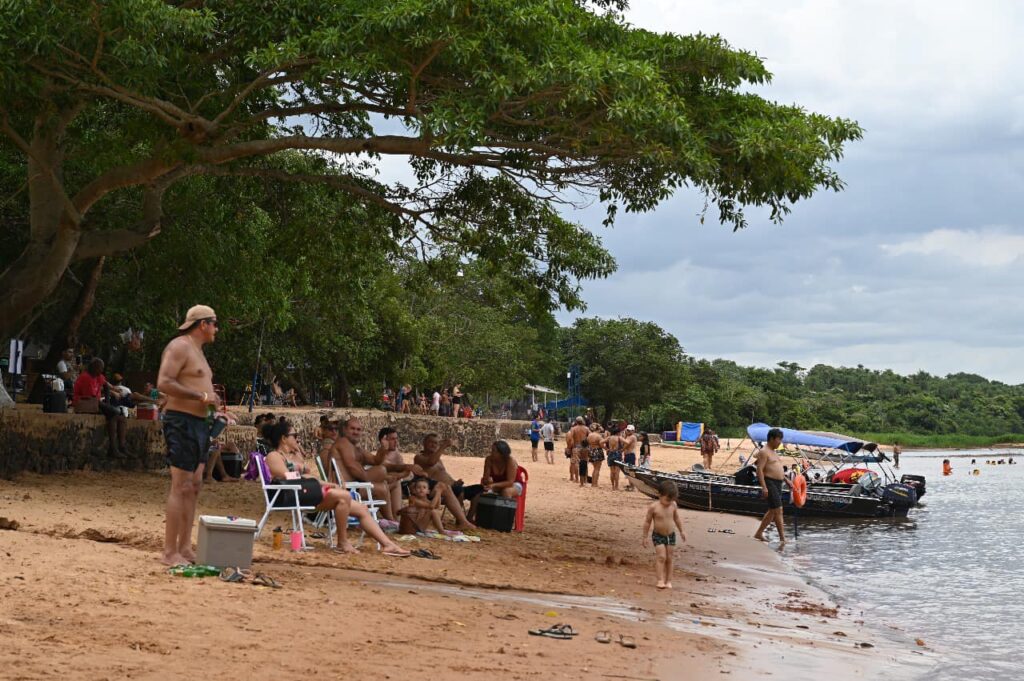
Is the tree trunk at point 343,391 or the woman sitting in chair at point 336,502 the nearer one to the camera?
the woman sitting in chair at point 336,502

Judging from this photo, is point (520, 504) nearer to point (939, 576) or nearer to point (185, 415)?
point (939, 576)

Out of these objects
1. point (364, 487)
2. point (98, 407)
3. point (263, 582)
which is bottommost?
point (263, 582)

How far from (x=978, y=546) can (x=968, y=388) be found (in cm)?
12563

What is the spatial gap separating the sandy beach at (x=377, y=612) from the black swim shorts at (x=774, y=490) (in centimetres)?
371

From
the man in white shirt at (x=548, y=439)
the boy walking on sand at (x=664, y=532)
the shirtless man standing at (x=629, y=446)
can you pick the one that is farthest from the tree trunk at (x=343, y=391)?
the boy walking on sand at (x=664, y=532)

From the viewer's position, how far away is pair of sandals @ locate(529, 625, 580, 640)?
7605 mm

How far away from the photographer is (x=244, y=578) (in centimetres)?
757

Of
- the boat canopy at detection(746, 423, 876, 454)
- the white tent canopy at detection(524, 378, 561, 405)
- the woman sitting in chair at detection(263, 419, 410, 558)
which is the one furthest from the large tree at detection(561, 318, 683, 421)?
the woman sitting in chair at detection(263, 419, 410, 558)

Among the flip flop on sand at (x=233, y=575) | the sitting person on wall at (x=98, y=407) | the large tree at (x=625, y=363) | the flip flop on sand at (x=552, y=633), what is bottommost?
the flip flop on sand at (x=552, y=633)

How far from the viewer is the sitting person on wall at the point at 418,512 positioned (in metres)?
12.0

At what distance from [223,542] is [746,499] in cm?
2032

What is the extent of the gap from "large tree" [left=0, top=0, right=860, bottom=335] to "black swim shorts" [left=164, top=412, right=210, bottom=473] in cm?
473

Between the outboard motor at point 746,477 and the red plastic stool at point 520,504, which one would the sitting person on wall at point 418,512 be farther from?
the outboard motor at point 746,477

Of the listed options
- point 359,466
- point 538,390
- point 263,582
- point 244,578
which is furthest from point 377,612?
point 538,390
